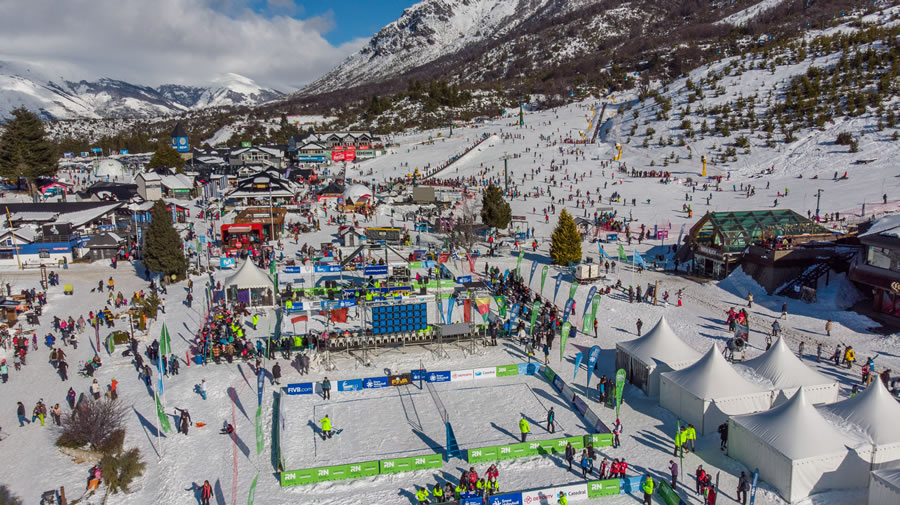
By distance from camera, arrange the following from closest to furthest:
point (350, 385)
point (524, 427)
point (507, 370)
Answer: point (524, 427) → point (350, 385) → point (507, 370)

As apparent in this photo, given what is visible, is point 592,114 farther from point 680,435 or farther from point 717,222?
point 680,435

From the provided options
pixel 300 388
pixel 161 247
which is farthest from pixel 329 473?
pixel 161 247

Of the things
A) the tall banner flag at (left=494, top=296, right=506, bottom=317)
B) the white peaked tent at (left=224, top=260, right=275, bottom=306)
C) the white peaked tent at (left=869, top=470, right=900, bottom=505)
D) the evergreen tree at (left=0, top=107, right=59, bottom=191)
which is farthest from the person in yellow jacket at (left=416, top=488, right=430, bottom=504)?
the evergreen tree at (left=0, top=107, right=59, bottom=191)

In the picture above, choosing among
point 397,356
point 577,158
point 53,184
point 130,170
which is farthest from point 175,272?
point 130,170

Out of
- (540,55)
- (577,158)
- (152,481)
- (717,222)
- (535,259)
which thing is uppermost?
(540,55)

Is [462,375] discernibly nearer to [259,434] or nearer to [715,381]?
[259,434]

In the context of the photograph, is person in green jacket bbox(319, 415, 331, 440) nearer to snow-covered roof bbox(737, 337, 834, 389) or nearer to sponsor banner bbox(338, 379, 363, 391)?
sponsor banner bbox(338, 379, 363, 391)
